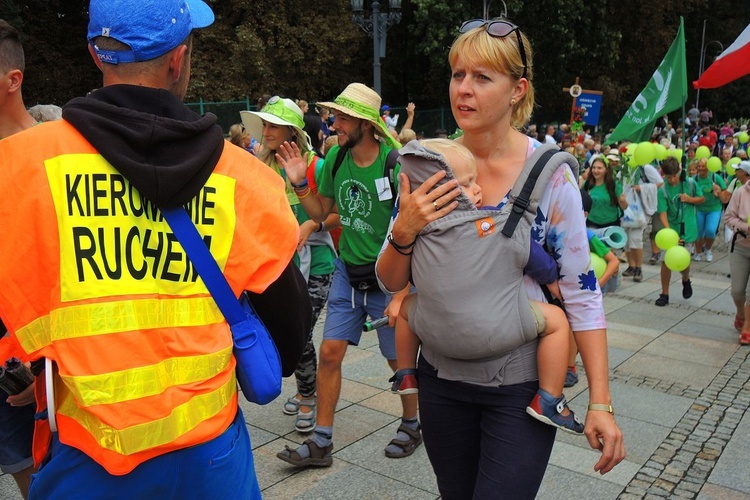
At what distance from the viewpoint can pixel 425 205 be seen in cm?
221

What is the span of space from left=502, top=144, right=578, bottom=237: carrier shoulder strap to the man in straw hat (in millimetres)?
1916

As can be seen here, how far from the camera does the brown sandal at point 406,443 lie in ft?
14.2

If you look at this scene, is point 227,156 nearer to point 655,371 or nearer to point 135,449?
point 135,449

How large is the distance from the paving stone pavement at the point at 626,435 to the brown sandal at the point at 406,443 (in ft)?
0.16

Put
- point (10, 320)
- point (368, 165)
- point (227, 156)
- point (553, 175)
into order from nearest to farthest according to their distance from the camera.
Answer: point (10, 320) → point (227, 156) → point (553, 175) → point (368, 165)

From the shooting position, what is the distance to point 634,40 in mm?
33156

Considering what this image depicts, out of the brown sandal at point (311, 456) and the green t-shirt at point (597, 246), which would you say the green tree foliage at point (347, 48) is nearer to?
the green t-shirt at point (597, 246)

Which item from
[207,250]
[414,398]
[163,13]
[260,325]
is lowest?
[414,398]

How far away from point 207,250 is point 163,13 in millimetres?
554

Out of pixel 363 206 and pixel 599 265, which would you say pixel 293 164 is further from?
pixel 599 265

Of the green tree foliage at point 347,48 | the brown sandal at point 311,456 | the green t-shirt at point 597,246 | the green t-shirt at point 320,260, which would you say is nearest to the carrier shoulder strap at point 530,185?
the brown sandal at point 311,456

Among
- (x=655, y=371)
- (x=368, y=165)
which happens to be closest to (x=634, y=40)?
(x=655, y=371)

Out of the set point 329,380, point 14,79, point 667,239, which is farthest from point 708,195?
point 14,79

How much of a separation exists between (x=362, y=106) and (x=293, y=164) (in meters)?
0.52
